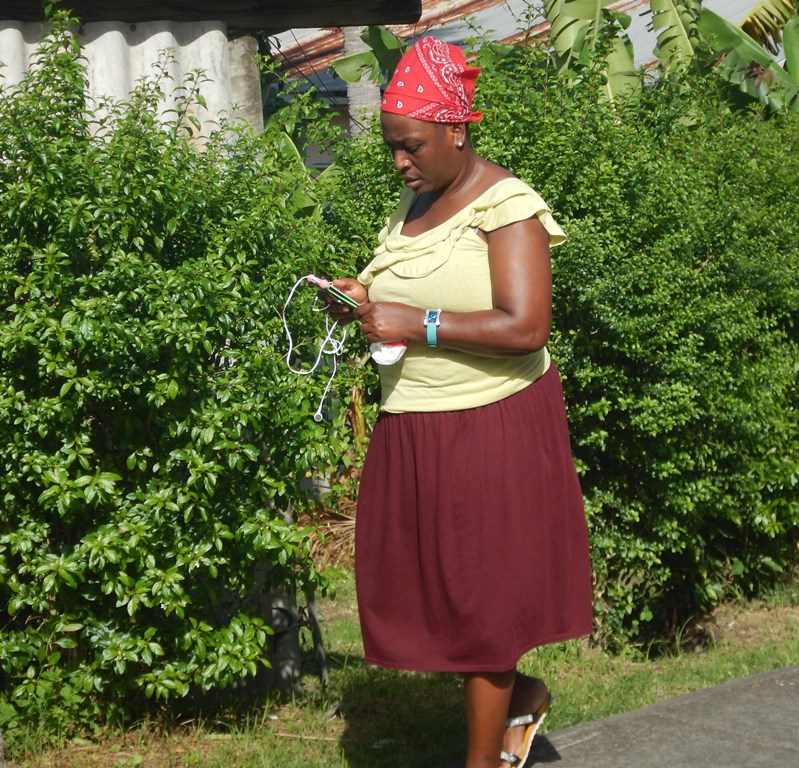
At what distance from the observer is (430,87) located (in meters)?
3.21

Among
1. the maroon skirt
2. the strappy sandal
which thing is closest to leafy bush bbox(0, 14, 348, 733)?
the maroon skirt

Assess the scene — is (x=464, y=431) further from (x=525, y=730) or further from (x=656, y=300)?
(x=656, y=300)

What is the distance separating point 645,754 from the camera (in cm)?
399

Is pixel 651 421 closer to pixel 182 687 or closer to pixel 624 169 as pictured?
pixel 624 169

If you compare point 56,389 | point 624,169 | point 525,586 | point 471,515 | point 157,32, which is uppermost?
point 157,32

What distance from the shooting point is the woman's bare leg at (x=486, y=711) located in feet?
11.1

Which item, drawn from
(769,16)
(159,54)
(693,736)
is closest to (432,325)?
(693,736)

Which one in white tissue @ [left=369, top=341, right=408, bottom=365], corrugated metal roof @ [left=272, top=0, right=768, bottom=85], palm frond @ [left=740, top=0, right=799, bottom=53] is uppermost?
corrugated metal roof @ [left=272, top=0, right=768, bottom=85]

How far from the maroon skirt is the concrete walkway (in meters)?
0.75

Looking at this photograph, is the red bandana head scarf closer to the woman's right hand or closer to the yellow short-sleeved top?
the yellow short-sleeved top

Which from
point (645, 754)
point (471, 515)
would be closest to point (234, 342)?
point (471, 515)

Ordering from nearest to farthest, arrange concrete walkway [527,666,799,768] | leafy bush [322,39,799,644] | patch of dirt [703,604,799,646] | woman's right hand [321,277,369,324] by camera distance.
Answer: woman's right hand [321,277,369,324]
concrete walkway [527,666,799,768]
leafy bush [322,39,799,644]
patch of dirt [703,604,799,646]

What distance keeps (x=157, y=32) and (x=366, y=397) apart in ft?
5.95

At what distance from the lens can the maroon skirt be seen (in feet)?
11.0
